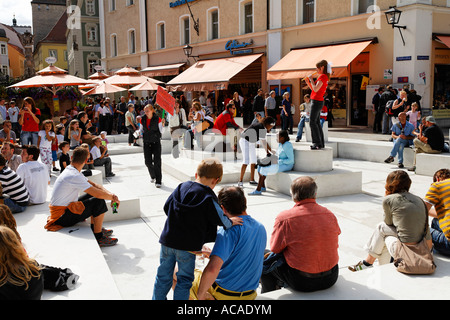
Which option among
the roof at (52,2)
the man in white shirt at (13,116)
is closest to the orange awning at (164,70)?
the man in white shirt at (13,116)

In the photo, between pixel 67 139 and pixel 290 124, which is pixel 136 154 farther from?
pixel 290 124

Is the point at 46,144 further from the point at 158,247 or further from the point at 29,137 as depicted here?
the point at 158,247

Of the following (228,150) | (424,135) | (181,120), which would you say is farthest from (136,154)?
(424,135)

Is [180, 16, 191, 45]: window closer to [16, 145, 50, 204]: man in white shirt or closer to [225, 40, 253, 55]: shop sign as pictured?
[225, 40, 253, 55]: shop sign

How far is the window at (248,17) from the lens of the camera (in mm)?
23172

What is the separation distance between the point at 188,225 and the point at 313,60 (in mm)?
16424

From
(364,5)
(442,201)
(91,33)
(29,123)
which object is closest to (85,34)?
(91,33)

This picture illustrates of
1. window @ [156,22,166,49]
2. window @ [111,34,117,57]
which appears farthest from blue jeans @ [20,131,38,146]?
window @ [111,34,117,57]

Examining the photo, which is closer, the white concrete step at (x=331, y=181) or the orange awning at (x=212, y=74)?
the white concrete step at (x=331, y=181)

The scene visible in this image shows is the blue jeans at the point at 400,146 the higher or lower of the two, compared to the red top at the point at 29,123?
lower

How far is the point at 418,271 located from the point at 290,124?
1289cm

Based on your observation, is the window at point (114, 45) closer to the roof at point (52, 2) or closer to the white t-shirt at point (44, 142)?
the white t-shirt at point (44, 142)

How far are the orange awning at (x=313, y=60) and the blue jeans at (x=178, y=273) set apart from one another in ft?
48.6

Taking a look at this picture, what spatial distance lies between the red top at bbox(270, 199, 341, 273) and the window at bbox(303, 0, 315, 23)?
59.3ft
